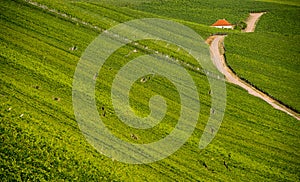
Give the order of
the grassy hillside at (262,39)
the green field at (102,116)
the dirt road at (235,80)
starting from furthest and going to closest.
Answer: the grassy hillside at (262,39) → the dirt road at (235,80) → the green field at (102,116)

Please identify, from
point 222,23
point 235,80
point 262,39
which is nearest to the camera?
point 235,80

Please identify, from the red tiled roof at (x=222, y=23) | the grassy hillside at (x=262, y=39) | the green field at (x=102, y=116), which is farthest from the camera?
the red tiled roof at (x=222, y=23)

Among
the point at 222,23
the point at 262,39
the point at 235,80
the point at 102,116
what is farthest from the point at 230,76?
the point at 222,23

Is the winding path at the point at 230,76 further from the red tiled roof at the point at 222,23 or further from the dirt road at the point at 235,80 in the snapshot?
the red tiled roof at the point at 222,23

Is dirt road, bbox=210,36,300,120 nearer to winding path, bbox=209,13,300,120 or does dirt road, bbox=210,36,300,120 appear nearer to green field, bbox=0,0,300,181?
winding path, bbox=209,13,300,120

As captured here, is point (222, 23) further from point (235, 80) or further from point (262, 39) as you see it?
point (235, 80)

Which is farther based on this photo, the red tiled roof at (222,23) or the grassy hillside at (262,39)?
the red tiled roof at (222,23)

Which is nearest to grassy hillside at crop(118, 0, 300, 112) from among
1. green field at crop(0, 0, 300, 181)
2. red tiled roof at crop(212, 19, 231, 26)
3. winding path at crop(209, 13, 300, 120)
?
green field at crop(0, 0, 300, 181)

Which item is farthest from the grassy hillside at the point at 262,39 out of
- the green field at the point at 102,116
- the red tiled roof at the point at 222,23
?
the red tiled roof at the point at 222,23

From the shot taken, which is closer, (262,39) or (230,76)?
(230,76)
